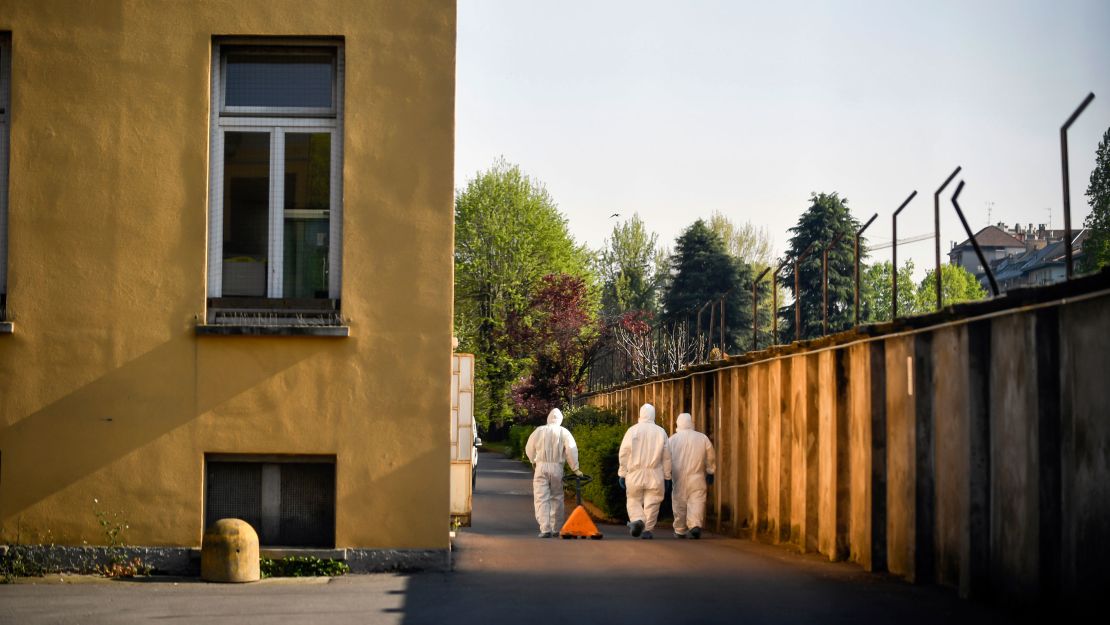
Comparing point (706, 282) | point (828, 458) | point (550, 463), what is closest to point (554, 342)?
point (706, 282)

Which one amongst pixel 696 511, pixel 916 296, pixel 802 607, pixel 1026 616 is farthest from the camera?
pixel 916 296

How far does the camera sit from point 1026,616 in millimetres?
9781

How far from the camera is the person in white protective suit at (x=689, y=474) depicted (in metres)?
20.0

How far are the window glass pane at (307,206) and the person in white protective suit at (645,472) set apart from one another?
28.4 feet

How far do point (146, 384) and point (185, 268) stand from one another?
41.7 inches

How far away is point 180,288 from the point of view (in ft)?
39.4

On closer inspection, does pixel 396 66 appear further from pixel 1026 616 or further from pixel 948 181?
pixel 1026 616

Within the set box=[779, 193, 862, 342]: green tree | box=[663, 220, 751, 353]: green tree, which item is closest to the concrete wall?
box=[779, 193, 862, 342]: green tree

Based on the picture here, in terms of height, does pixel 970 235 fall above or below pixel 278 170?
below

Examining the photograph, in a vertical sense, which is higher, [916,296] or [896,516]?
[916,296]

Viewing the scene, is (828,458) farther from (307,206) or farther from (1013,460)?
(307,206)

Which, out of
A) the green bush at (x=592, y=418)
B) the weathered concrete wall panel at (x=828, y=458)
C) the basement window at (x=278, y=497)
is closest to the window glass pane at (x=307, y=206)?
the basement window at (x=278, y=497)

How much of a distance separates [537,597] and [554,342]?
4902 centimetres

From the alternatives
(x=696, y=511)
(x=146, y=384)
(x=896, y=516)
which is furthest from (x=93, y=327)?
(x=696, y=511)
